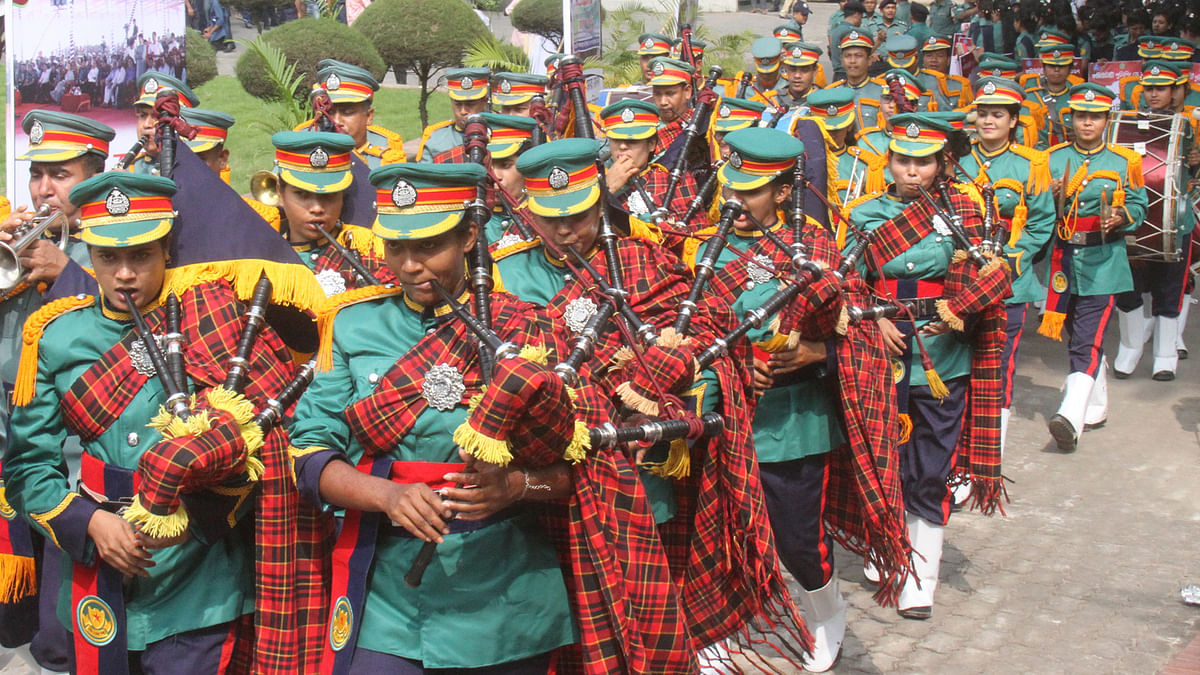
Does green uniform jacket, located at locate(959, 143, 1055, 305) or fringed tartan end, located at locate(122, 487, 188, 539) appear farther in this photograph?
green uniform jacket, located at locate(959, 143, 1055, 305)

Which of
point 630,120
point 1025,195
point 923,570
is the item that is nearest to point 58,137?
point 630,120

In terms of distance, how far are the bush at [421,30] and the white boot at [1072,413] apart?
Answer: 873 cm

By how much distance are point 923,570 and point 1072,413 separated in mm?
3119

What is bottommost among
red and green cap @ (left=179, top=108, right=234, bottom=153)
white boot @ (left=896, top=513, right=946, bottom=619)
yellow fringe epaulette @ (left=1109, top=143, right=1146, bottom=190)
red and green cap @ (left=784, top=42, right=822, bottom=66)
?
white boot @ (left=896, top=513, right=946, bottom=619)

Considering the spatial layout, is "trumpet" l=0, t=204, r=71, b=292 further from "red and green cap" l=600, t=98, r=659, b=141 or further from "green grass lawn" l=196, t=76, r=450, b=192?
"green grass lawn" l=196, t=76, r=450, b=192

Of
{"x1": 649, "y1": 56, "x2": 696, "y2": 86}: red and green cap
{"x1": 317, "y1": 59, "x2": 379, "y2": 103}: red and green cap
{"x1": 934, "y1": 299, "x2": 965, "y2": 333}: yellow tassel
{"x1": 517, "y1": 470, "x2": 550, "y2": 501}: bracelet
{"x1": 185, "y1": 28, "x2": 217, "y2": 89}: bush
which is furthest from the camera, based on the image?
{"x1": 185, "y1": 28, "x2": 217, "y2": 89}: bush

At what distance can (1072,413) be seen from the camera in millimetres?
9219

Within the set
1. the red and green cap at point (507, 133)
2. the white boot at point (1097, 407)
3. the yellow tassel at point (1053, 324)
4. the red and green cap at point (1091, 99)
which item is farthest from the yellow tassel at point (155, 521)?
the red and green cap at point (1091, 99)

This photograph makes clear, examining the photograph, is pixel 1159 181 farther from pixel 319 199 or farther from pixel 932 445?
pixel 319 199

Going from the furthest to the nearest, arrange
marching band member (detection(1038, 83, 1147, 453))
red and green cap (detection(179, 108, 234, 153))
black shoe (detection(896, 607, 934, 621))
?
marching band member (detection(1038, 83, 1147, 453)), black shoe (detection(896, 607, 934, 621)), red and green cap (detection(179, 108, 234, 153))

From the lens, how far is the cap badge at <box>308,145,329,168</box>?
5.83 meters

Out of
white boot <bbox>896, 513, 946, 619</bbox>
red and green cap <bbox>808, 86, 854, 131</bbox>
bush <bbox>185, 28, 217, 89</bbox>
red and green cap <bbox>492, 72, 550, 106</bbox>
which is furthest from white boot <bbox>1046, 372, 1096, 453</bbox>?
bush <bbox>185, 28, 217, 89</bbox>

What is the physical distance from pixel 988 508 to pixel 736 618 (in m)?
2.81

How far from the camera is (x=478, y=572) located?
3.57 metres
